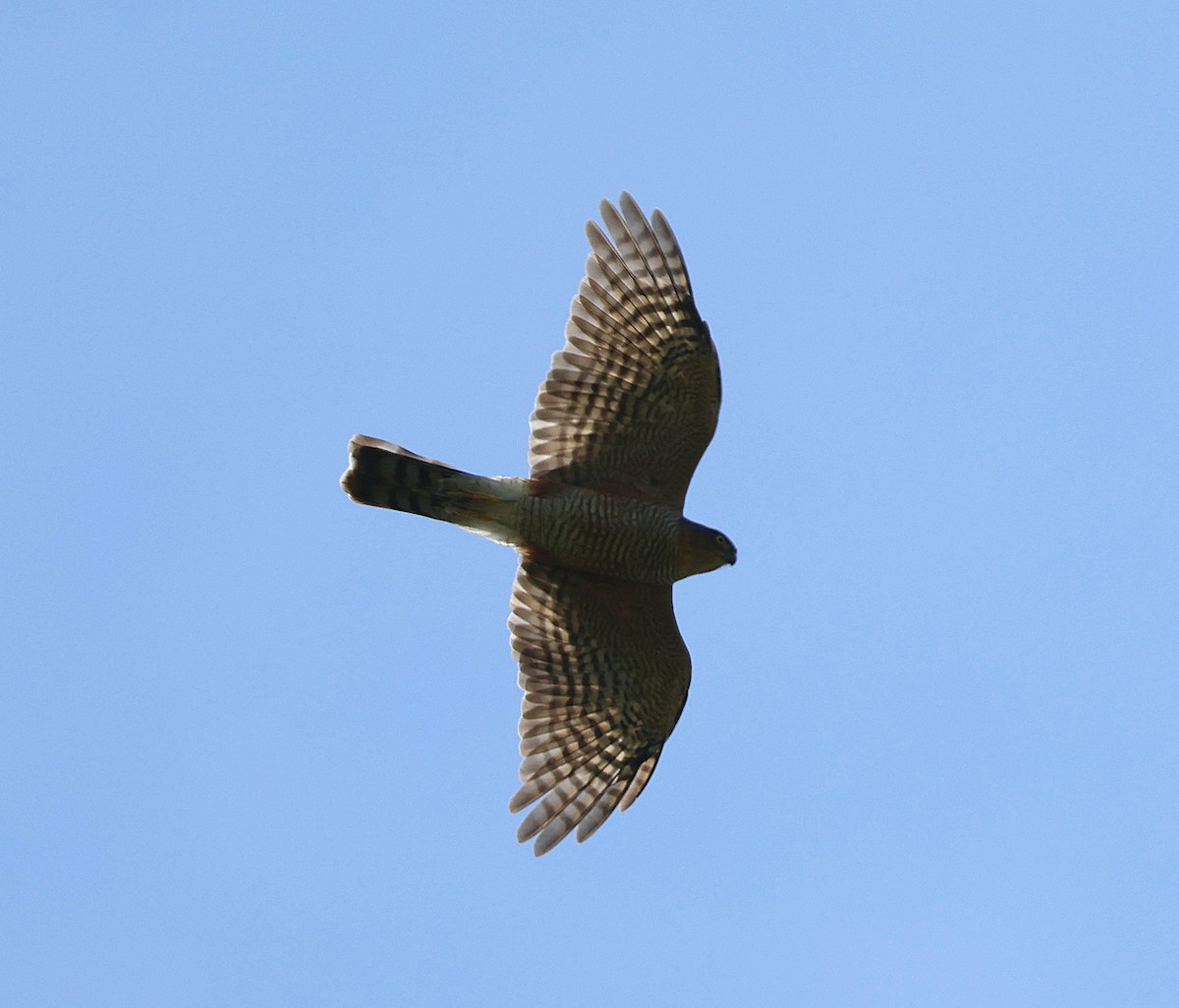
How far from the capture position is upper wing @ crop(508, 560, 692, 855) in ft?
43.9

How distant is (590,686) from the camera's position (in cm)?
1366

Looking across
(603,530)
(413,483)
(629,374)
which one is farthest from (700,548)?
(413,483)

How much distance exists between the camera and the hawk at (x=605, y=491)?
1282 centimetres

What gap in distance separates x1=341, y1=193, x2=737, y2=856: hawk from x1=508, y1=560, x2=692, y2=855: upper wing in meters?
0.01

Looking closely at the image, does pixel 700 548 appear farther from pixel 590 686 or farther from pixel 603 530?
pixel 590 686

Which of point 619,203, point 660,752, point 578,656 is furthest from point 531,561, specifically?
point 619,203

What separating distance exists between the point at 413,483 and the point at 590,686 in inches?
81.4

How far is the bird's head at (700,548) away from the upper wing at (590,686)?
Answer: 0.91 feet

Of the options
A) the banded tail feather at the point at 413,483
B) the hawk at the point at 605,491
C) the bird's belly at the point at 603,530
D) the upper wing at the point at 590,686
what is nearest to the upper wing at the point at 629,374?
the hawk at the point at 605,491

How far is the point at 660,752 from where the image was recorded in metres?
13.7

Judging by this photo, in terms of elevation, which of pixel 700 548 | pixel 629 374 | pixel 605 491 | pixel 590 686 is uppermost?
pixel 629 374

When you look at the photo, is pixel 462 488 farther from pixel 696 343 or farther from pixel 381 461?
pixel 696 343

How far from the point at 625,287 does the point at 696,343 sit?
25.7 inches

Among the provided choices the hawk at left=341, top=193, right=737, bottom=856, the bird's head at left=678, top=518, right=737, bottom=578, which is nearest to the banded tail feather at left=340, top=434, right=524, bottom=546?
the hawk at left=341, top=193, right=737, bottom=856
